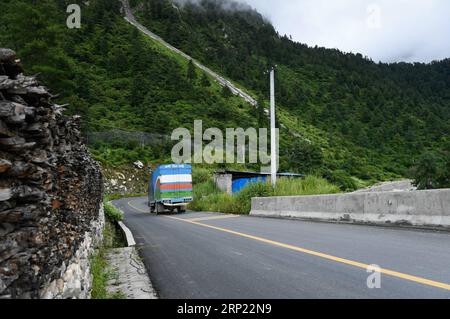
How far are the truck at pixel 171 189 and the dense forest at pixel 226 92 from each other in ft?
34.5

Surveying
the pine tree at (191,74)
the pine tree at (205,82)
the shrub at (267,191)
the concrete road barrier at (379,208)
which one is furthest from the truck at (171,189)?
the pine tree at (191,74)

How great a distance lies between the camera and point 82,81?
76562 millimetres

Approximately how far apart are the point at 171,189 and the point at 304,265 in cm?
2273

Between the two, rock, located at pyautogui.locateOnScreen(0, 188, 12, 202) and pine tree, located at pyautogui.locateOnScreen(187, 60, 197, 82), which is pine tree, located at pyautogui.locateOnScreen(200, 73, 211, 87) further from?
rock, located at pyautogui.locateOnScreen(0, 188, 12, 202)

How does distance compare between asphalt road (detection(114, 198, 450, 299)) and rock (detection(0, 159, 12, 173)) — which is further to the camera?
asphalt road (detection(114, 198, 450, 299))

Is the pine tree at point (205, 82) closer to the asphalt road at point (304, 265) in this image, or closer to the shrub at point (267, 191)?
the shrub at point (267, 191)

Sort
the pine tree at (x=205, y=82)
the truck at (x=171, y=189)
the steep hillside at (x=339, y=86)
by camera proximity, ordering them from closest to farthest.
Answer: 1. the truck at (x=171, y=189)
2. the pine tree at (x=205, y=82)
3. the steep hillside at (x=339, y=86)

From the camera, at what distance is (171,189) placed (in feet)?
92.9

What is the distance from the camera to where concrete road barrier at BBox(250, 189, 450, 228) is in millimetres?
9203

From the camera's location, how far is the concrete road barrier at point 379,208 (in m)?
9.20

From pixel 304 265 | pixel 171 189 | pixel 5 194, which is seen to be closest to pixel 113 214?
pixel 171 189

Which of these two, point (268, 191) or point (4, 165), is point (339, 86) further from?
point (4, 165)

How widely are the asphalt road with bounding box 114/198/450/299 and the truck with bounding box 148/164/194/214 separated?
17.8 m

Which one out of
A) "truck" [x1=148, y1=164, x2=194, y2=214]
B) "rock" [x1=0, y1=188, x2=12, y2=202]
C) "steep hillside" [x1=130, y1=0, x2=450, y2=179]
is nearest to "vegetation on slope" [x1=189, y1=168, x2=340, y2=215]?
"truck" [x1=148, y1=164, x2=194, y2=214]
